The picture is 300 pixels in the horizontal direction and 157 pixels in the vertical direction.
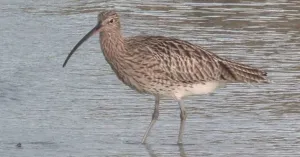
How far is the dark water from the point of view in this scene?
33.1ft

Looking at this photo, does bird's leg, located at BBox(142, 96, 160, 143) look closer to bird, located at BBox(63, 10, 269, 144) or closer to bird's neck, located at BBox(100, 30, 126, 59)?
bird, located at BBox(63, 10, 269, 144)

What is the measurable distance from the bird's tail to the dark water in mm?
340

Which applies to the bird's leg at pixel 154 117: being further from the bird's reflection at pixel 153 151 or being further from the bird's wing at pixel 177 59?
the bird's wing at pixel 177 59

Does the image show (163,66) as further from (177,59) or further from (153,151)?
(153,151)

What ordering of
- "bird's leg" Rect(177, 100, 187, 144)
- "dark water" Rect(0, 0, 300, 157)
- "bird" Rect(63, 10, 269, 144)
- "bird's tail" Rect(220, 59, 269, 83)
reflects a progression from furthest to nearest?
"bird's tail" Rect(220, 59, 269, 83) → "bird" Rect(63, 10, 269, 144) → "bird's leg" Rect(177, 100, 187, 144) → "dark water" Rect(0, 0, 300, 157)

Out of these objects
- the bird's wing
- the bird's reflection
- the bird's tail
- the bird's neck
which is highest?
the bird's neck

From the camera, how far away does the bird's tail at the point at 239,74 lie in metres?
11.0

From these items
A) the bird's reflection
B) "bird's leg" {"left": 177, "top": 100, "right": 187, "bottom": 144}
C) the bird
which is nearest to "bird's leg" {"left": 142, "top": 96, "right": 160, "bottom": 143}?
the bird

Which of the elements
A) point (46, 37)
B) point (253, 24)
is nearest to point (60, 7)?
point (46, 37)

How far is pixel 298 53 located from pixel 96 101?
3.10 metres

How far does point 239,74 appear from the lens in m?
11.0

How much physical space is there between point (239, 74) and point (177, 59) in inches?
25.4

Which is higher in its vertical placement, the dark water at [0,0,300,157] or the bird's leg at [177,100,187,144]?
the bird's leg at [177,100,187,144]

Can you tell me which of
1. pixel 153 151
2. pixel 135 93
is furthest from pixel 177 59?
pixel 135 93
